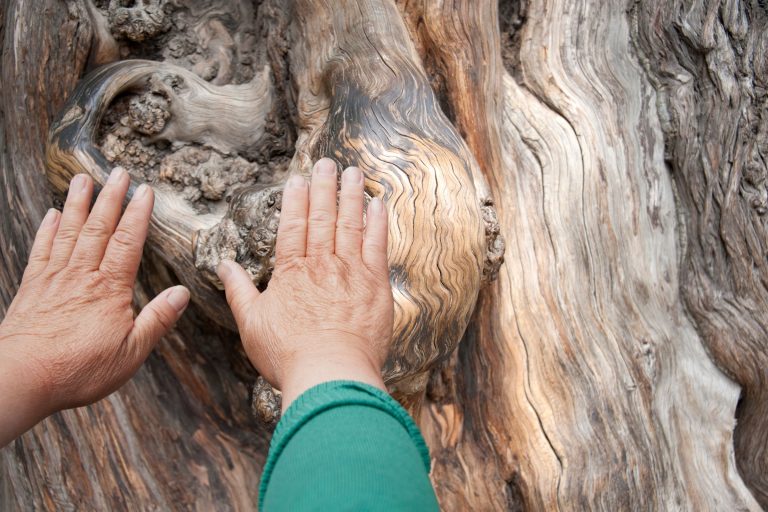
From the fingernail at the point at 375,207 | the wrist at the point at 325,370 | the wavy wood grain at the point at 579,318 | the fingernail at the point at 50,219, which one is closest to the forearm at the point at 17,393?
the fingernail at the point at 50,219

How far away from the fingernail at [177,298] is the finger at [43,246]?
285 mm

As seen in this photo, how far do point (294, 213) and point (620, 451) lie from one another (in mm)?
1429

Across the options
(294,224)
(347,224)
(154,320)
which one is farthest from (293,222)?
(154,320)

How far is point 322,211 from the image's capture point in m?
1.21

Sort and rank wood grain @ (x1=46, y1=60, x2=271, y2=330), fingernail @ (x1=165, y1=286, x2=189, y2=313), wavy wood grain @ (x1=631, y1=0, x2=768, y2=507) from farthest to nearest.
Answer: wavy wood grain @ (x1=631, y1=0, x2=768, y2=507)
wood grain @ (x1=46, y1=60, x2=271, y2=330)
fingernail @ (x1=165, y1=286, x2=189, y2=313)

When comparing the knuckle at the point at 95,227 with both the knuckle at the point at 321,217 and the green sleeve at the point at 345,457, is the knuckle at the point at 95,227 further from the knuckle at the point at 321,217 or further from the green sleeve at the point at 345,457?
the green sleeve at the point at 345,457

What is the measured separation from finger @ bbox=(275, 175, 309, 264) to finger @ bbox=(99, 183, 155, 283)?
0.39 m

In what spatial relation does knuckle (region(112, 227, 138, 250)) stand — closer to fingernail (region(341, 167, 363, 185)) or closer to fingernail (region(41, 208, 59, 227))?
fingernail (region(41, 208, 59, 227))

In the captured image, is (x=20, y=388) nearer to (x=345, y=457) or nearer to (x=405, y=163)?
(x=345, y=457)

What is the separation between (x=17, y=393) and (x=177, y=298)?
0.38m

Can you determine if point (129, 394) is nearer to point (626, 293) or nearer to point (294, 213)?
point (294, 213)

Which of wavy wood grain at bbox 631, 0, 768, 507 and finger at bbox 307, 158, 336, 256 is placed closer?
finger at bbox 307, 158, 336, 256

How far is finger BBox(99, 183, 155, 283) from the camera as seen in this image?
136cm

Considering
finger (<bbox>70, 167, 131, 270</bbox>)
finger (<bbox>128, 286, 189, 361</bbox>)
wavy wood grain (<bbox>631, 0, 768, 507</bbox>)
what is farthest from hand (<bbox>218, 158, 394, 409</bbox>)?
wavy wood grain (<bbox>631, 0, 768, 507</bbox>)
